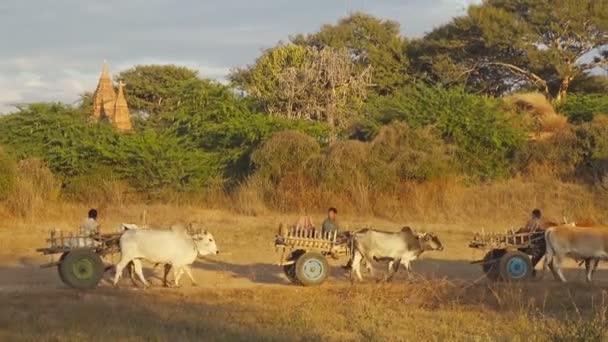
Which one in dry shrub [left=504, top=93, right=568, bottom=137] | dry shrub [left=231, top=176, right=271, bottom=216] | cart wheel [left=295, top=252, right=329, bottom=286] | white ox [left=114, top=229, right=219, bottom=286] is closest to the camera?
white ox [left=114, top=229, right=219, bottom=286]

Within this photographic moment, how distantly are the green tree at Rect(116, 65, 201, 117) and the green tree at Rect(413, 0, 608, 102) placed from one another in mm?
15747

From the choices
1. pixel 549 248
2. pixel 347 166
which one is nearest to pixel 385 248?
pixel 549 248

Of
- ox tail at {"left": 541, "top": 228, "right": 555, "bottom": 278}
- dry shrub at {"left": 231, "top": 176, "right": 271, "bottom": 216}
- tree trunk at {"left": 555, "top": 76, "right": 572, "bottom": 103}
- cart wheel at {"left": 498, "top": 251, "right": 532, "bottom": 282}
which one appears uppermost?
tree trunk at {"left": 555, "top": 76, "right": 572, "bottom": 103}

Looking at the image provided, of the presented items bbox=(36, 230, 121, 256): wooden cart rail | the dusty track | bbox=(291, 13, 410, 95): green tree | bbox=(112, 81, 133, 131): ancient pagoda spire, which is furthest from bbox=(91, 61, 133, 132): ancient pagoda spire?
bbox=(36, 230, 121, 256): wooden cart rail

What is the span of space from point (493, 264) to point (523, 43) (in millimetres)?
24899

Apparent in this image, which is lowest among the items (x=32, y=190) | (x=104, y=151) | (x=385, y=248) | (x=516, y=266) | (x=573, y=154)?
(x=516, y=266)

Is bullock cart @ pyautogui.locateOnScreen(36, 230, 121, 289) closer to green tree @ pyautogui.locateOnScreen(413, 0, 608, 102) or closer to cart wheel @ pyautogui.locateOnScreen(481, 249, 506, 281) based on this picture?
cart wheel @ pyautogui.locateOnScreen(481, 249, 506, 281)

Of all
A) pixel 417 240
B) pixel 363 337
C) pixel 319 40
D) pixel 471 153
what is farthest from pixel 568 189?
pixel 319 40

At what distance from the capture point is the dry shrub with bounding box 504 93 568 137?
1264 inches

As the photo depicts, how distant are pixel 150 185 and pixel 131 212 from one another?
2336mm

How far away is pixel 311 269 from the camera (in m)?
15.9

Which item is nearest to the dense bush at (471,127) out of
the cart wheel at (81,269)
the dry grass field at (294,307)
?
the dry grass field at (294,307)

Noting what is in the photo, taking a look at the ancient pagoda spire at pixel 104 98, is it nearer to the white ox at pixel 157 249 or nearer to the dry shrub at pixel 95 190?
the dry shrub at pixel 95 190

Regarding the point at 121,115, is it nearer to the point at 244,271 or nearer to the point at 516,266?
the point at 244,271
